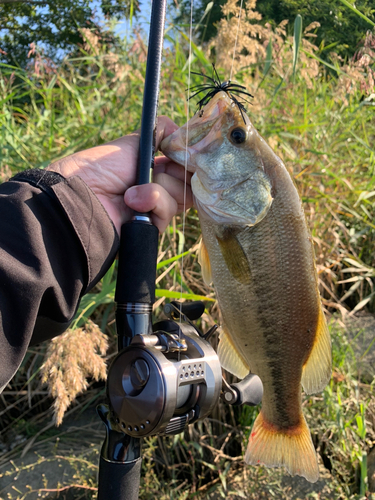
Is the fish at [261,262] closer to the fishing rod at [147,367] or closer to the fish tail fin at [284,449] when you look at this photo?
the fish tail fin at [284,449]

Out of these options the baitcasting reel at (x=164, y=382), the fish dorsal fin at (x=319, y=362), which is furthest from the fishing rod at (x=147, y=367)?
the fish dorsal fin at (x=319, y=362)

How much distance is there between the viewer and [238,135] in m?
1.43

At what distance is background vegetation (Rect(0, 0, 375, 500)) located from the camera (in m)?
2.38

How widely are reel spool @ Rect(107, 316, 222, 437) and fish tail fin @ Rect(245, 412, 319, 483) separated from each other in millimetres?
454

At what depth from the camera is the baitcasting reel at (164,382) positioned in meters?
1.01

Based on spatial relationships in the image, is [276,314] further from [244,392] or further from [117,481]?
[117,481]

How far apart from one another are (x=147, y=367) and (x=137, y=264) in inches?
15.3

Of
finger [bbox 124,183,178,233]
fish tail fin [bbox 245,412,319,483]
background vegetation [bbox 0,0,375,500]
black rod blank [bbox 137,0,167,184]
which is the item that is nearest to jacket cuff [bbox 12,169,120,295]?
finger [bbox 124,183,178,233]

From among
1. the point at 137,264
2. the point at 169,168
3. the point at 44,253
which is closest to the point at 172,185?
the point at 169,168

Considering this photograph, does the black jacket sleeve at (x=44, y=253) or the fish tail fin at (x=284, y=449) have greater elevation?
the black jacket sleeve at (x=44, y=253)

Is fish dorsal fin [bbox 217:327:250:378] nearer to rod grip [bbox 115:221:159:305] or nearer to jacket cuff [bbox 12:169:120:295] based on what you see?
rod grip [bbox 115:221:159:305]

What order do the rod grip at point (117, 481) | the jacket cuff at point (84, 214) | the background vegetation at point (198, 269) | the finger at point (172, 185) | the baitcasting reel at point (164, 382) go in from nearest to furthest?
the baitcasting reel at point (164, 382), the rod grip at point (117, 481), the jacket cuff at point (84, 214), the finger at point (172, 185), the background vegetation at point (198, 269)

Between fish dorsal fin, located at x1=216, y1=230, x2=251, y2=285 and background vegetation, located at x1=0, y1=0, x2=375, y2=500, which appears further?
background vegetation, located at x1=0, y1=0, x2=375, y2=500

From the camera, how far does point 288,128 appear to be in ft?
8.93
